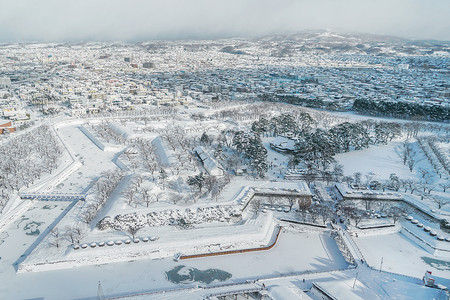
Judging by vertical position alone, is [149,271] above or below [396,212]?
below

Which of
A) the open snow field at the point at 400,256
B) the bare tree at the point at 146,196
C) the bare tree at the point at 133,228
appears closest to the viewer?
the open snow field at the point at 400,256

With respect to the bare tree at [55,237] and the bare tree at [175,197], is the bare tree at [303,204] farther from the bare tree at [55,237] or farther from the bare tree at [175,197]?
the bare tree at [55,237]

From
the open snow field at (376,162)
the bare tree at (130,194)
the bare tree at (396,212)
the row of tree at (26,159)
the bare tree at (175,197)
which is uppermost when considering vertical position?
the bare tree at (130,194)

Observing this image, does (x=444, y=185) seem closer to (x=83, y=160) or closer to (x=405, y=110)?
(x=405, y=110)

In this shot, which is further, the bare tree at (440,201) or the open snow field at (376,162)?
the open snow field at (376,162)

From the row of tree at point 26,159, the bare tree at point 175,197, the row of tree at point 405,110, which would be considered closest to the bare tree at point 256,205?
the bare tree at point 175,197

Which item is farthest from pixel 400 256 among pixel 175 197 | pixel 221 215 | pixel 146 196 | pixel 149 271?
pixel 146 196

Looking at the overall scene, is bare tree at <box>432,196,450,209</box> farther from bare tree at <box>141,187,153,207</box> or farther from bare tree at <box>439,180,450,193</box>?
bare tree at <box>141,187,153,207</box>

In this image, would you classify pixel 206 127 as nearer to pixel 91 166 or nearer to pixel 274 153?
pixel 274 153

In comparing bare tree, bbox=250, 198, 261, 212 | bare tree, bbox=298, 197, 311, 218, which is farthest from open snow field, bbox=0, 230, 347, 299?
bare tree, bbox=250, 198, 261, 212
